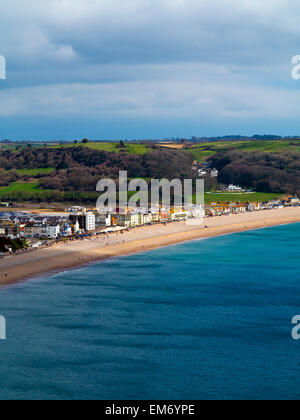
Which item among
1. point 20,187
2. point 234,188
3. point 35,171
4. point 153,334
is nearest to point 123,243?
point 153,334

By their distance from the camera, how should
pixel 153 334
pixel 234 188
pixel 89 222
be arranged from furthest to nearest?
pixel 234 188, pixel 89 222, pixel 153 334

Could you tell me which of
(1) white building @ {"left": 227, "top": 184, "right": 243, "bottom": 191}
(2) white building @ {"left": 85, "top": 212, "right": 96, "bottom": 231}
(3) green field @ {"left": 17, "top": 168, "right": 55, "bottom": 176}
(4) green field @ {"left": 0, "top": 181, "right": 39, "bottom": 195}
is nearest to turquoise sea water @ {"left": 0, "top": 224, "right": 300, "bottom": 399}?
(2) white building @ {"left": 85, "top": 212, "right": 96, "bottom": 231}

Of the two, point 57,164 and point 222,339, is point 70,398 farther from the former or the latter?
point 57,164

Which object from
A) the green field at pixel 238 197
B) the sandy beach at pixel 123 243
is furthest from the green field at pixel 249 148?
the sandy beach at pixel 123 243

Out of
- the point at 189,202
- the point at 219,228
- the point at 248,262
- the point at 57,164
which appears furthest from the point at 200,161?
the point at 248,262

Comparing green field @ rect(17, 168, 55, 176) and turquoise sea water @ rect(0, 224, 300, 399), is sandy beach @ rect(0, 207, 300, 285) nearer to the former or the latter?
turquoise sea water @ rect(0, 224, 300, 399)

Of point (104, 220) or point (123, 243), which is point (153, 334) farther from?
point (104, 220)
